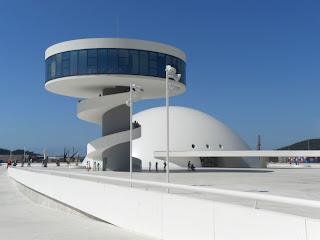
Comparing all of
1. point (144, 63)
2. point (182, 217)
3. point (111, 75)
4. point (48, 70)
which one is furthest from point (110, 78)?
point (182, 217)

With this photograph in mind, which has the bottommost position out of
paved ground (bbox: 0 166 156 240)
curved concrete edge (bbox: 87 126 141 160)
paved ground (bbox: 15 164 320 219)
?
paved ground (bbox: 0 166 156 240)

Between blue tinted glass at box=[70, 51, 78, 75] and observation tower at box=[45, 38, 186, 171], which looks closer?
observation tower at box=[45, 38, 186, 171]

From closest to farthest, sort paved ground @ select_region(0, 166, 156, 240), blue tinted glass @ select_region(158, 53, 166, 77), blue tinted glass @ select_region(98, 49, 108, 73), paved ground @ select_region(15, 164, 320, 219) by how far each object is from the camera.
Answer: paved ground @ select_region(15, 164, 320, 219)
paved ground @ select_region(0, 166, 156, 240)
blue tinted glass @ select_region(98, 49, 108, 73)
blue tinted glass @ select_region(158, 53, 166, 77)

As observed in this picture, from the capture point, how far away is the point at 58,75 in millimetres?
41562

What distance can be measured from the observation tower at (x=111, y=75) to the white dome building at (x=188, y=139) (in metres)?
20.2

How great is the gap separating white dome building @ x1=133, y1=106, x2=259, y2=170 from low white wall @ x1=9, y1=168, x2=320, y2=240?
50032 millimetres

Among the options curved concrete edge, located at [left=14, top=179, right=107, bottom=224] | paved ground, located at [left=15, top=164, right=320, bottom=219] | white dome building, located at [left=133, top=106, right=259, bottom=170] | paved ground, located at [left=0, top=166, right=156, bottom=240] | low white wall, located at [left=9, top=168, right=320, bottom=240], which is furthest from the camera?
white dome building, located at [left=133, top=106, right=259, bottom=170]

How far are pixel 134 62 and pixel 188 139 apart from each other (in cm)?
2975

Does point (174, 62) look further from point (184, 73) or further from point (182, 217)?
point (182, 217)

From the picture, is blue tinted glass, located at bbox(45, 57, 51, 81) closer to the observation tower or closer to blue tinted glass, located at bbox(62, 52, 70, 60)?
the observation tower

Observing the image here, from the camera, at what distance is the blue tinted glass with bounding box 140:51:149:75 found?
134 ft

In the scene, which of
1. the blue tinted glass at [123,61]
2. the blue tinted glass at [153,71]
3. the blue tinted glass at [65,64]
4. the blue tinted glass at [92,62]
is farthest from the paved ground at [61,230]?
the blue tinted glass at [65,64]

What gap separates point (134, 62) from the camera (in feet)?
133

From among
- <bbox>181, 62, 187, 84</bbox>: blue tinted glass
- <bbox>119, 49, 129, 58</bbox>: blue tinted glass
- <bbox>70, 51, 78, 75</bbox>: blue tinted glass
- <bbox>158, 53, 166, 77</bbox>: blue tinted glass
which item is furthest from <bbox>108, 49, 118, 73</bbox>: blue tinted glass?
<bbox>181, 62, 187, 84</bbox>: blue tinted glass
